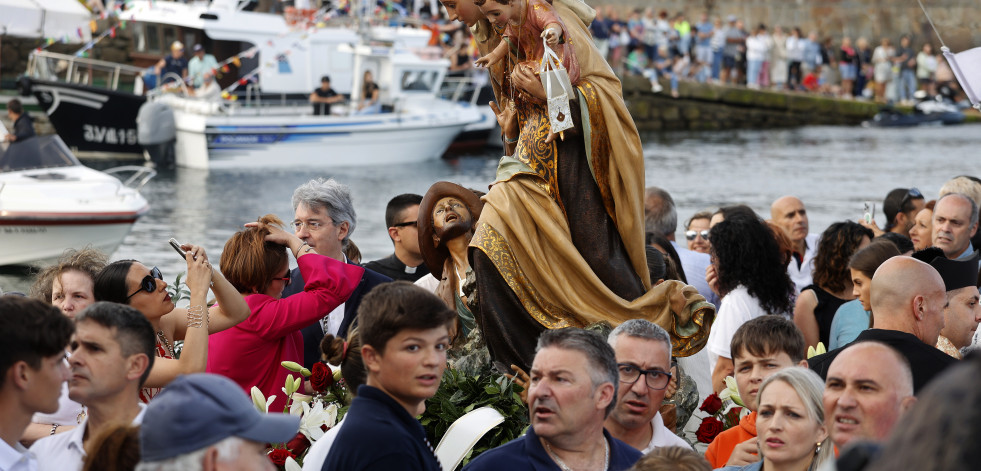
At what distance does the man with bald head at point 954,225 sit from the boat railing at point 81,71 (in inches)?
819

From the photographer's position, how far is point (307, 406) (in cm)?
493

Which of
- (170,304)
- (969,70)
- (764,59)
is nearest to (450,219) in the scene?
(170,304)

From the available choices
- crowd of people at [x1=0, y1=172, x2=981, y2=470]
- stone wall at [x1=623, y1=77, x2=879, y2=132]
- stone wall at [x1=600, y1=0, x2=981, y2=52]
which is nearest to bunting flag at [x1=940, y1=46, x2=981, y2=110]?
crowd of people at [x1=0, y1=172, x2=981, y2=470]

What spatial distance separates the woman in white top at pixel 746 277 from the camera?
6219mm

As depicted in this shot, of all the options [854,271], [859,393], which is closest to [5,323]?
[859,393]

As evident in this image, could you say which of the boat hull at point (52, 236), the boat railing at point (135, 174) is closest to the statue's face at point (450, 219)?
the boat railing at point (135, 174)

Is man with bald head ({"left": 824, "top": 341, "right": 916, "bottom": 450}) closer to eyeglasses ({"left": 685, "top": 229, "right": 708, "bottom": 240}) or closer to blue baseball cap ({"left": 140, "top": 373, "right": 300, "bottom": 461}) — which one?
blue baseball cap ({"left": 140, "top": 373, "right": 300, "bottom": 461})

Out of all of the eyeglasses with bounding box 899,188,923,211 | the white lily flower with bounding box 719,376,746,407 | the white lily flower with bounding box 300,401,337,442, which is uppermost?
the eyeglasses with bounding box 899,188,923,211

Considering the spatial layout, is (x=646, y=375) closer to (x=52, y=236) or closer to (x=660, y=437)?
(x=660, y=437)

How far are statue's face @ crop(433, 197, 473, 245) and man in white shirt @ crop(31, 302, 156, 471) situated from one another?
184 centimetres

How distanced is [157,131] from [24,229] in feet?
34.7

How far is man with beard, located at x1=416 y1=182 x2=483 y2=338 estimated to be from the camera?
5336 millimetres

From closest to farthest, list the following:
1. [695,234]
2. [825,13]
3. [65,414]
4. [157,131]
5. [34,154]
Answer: [65,414], [695,234], [34,154], [157,131], [825,13]

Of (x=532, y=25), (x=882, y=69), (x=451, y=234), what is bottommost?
(x=882, y=69)
